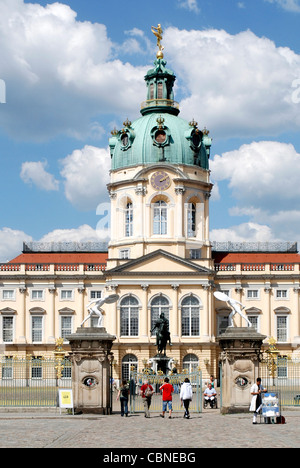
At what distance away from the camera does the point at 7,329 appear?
76.1m

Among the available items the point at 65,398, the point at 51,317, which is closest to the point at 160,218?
the point at 51,317

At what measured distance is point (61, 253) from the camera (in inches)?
3278

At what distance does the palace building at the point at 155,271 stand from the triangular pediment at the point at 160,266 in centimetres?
9

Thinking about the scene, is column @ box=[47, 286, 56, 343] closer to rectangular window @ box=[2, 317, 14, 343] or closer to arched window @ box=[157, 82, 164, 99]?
rectangular window @ box=[2, 317, 14, 343]

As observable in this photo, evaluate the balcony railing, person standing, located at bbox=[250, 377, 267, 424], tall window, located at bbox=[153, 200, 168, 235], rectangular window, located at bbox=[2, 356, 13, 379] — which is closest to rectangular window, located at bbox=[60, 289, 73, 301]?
the balcony railing

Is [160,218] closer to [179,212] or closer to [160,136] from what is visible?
[179,212]

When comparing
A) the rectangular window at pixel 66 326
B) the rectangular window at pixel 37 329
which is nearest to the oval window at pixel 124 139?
the rectangular window at pixel 66 326

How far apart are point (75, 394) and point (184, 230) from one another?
42285mm

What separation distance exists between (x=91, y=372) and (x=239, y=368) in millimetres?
6218

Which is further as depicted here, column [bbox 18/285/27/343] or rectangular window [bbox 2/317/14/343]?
rectangular window [bbox 2/317/14/343]

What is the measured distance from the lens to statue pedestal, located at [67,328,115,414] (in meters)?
34.1

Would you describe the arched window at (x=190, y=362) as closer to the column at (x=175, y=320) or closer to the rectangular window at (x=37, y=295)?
the column at (x=175, y=320)
